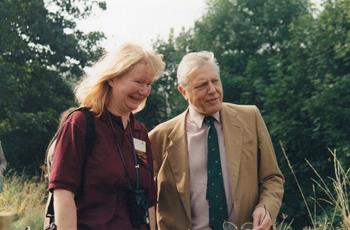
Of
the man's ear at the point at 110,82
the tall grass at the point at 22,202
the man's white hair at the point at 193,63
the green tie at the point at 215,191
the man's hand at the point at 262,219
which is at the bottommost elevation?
the tall grass at the point at 22,202

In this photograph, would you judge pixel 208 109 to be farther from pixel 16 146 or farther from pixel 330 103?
pixel 16 146

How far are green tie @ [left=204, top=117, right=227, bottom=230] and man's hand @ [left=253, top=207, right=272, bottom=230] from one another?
176mm

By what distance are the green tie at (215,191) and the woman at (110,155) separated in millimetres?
476

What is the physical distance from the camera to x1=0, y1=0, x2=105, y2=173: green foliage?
60.4 feet

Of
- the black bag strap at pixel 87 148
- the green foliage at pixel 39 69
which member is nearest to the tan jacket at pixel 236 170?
the black bag strap at pixel 87 148

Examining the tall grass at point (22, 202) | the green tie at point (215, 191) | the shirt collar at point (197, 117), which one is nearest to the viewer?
the green tie at point (215, 191)

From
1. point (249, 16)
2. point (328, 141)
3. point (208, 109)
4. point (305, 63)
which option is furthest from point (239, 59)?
point (208, 109)

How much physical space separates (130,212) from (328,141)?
47.0 feet

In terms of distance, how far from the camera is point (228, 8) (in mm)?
22484

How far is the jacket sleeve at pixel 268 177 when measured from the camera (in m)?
3.29

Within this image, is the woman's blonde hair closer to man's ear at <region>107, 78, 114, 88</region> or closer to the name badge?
man's ear at <region>107, 78, 114, 88</region>

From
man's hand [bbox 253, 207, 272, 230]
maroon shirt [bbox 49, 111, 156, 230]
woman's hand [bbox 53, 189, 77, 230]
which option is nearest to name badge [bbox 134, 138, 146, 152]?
maroon shirt [bbox 49, 111, 156, 230]

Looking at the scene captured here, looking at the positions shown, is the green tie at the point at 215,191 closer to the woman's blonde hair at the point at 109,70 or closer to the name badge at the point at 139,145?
the name badge at the point at 139,145

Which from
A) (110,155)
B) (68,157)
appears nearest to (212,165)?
(110,155)
